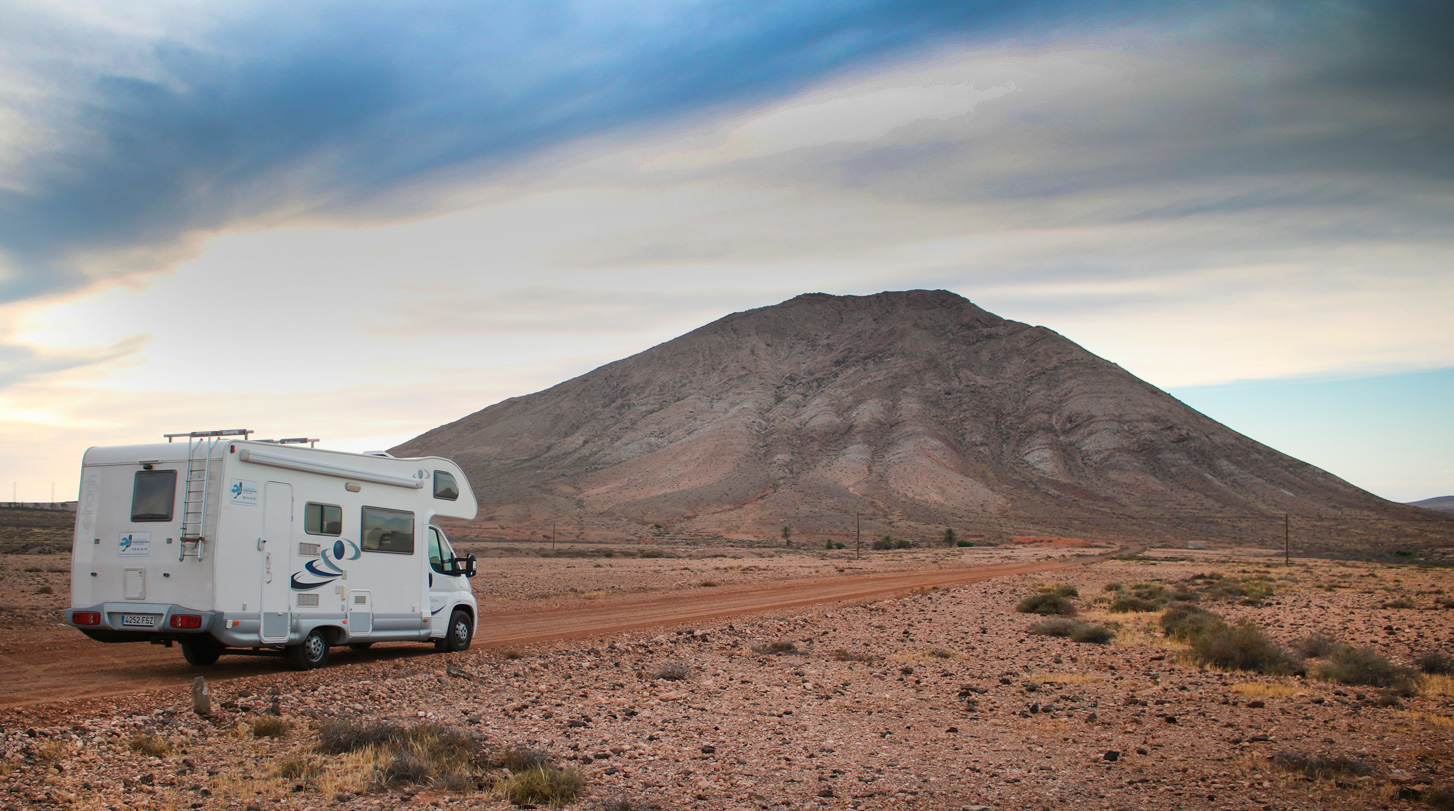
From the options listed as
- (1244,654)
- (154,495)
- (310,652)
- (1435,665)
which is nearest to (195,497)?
(154,495)

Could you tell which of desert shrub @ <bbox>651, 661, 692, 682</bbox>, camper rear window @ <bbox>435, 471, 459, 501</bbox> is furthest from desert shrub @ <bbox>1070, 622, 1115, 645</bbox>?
camper rear window @ <bbox>435, 471, 459, 501</bbox>

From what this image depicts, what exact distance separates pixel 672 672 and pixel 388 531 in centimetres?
482

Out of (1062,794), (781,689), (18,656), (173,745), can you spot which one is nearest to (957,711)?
(781,689)

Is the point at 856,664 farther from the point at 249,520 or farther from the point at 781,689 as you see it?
the point at 249,520

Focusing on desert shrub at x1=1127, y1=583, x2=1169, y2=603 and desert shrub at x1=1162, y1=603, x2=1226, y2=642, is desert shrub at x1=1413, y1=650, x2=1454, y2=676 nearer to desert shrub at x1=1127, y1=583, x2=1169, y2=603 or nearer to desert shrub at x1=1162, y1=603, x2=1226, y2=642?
desert shrub at x1=1162, y1=603, x2=1226, y2=642

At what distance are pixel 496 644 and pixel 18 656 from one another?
22.6 feet

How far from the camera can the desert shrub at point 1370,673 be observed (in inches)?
475

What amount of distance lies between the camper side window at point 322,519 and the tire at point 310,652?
53.8 inches

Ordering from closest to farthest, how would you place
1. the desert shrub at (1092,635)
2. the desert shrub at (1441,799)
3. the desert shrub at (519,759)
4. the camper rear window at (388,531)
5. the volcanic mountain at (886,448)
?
the desert shrub at (1441,799), the desert shrub at (519,759), the camper rear window at (388,531), the desert shrub at (1092,635), the volcanic mountain at (886,448)

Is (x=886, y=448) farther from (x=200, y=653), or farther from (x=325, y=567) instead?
(x=200, y=653)

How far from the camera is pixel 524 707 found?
11.0 m

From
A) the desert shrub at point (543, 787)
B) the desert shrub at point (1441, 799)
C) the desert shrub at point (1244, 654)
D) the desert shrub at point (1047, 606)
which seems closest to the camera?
the desert shrub at point (1441, 799)

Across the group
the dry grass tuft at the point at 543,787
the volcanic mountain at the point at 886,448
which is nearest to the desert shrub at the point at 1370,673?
the dry grass tuft at the point at 543,787

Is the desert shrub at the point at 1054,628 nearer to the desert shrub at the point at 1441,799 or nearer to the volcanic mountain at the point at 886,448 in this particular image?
the desert shrub at the point at 1441,799
